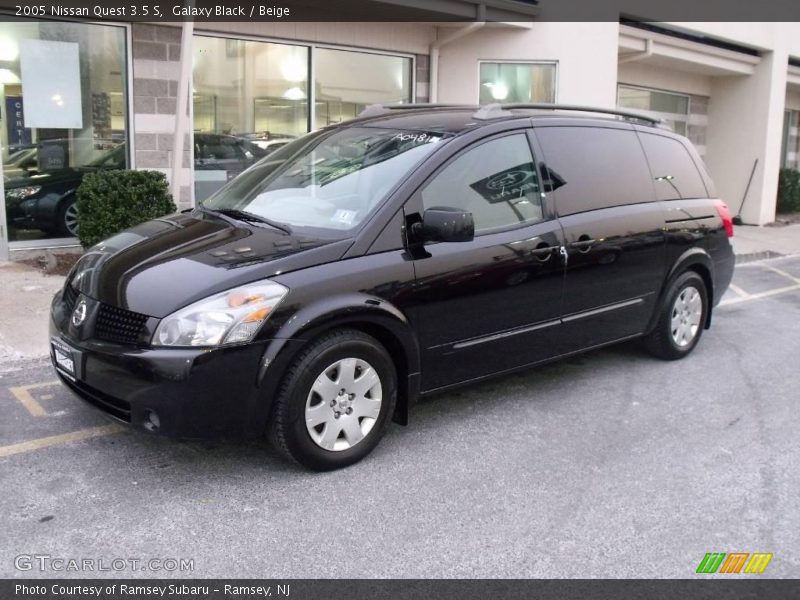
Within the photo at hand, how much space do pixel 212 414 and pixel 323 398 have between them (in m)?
0.55

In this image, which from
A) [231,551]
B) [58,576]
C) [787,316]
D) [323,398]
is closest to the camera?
[58,576]

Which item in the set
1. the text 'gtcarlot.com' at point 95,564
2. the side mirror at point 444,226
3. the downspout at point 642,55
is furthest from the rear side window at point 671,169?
the downspout at point 642,55

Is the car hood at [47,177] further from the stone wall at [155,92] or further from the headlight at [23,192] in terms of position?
the stone wall at [155,92]

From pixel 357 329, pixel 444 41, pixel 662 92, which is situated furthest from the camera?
pixel 662 92

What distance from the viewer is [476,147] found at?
4652 mm

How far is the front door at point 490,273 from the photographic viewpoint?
14.2 ft

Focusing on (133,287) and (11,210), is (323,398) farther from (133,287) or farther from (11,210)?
(11,210)

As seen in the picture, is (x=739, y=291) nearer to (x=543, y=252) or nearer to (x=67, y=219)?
(x=543, y=252)

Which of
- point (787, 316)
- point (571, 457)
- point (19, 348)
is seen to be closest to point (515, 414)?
point (571, 457)

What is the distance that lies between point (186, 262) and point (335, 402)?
3.27 ft

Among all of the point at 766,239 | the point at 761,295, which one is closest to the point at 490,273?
the point at 761,295

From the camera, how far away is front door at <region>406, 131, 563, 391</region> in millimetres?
4336

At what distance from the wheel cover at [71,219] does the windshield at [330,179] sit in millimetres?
4650

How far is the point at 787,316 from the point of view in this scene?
790 cm
